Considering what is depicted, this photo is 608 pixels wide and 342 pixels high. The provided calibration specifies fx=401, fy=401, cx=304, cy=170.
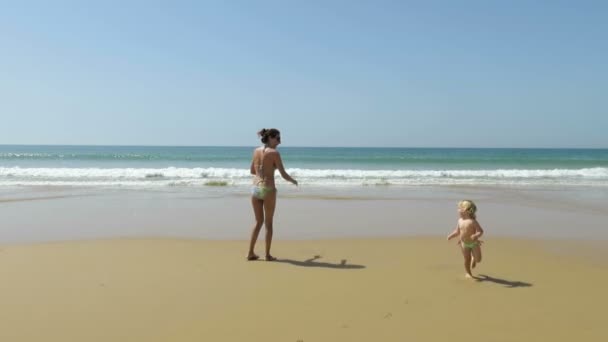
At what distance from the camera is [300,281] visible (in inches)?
165

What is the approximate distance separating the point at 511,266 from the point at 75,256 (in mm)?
5385

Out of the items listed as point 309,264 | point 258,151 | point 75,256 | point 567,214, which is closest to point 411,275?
point 309,264

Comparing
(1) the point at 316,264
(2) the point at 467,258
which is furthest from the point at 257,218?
(2) the point at 467,258

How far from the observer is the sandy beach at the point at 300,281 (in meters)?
3.08

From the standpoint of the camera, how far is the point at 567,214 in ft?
28.3

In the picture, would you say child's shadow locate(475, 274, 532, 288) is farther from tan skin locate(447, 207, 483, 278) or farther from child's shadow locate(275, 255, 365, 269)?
child's shadow locate(275, 255, 365, 269)

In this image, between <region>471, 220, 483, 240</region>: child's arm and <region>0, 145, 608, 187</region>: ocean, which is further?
<region>0, 145, 608, 187</region>: ocean

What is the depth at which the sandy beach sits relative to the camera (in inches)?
121

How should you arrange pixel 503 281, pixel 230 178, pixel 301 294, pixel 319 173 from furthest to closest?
pixel 319 173 < pixel 230 178 < pixel 503 281 < pixel 301 294

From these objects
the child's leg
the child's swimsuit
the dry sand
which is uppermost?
the child's swimsuit

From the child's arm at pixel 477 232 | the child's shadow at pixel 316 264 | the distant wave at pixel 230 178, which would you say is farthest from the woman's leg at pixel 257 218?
the distant wave at pixel 230 178

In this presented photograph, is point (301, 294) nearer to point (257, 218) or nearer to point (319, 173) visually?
point (257, 218)

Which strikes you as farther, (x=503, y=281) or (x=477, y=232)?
(x=503, y=281)

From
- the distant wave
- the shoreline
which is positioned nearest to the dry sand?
the shoreline
